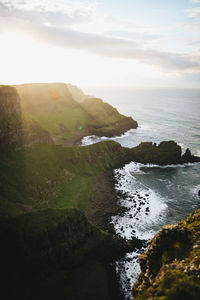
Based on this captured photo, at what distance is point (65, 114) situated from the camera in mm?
145625

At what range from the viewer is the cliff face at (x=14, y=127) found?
64.6 meters

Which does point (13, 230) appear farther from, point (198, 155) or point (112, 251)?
point (198, 155)

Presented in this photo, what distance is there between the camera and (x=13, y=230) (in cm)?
3394

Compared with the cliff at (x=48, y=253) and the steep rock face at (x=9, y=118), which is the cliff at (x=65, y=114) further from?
the cliff at (x=48, y=253)

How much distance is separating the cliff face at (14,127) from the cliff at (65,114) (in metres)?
41.2

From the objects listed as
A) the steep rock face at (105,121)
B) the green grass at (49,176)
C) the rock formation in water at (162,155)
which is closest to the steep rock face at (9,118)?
the green grass at (49,176)

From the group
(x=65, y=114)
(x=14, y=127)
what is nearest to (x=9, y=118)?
(x=14, y=127)

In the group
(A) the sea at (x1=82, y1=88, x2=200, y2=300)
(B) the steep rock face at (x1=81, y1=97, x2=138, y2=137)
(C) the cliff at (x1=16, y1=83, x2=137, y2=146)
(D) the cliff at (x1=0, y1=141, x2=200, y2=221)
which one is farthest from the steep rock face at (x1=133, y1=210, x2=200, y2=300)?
(B) the steep rock face at (x1=81, y1=97, x2=138, y2=137)

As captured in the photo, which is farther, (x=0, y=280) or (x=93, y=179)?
(x=93, y=179)

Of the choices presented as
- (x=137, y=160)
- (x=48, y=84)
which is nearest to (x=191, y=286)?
(x=137, y=160)

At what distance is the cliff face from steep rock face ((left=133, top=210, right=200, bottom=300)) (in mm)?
52777

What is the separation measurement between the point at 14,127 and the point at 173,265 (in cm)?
6073

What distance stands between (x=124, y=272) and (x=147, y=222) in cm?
1779

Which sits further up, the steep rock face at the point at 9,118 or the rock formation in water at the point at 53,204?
the steep rock face at the point at 9,118
